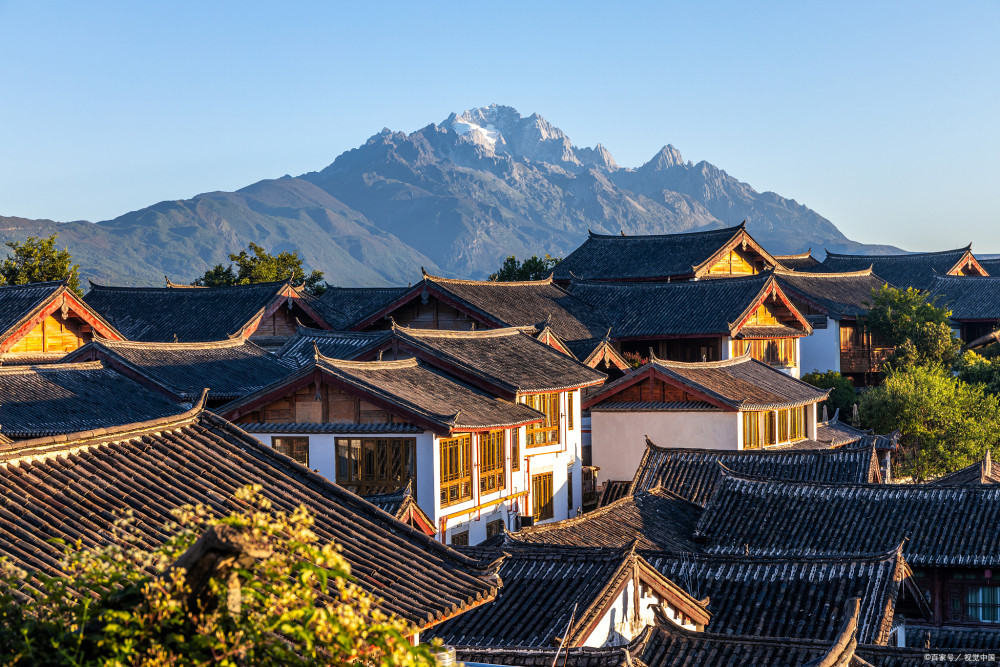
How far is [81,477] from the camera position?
972 cm

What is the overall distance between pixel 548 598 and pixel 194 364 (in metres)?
20.5

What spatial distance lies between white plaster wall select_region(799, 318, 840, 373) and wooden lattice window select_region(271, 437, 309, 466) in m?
32.3

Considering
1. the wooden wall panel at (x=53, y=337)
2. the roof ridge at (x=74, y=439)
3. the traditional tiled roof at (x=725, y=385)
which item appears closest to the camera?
the roof ridge at (x=74, y=439)

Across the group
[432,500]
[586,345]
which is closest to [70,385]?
[432,500]

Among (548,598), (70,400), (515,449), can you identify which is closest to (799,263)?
(515,449)

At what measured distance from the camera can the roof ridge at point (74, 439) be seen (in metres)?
9.48

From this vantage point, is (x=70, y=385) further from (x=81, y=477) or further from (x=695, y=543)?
(x=81, y=477)

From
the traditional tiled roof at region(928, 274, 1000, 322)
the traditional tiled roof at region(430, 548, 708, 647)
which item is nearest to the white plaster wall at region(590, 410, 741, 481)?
the traditional tiled roof at region(430, 548, 708, 647)

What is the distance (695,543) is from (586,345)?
15876 mm

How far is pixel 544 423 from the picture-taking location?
3084 cm

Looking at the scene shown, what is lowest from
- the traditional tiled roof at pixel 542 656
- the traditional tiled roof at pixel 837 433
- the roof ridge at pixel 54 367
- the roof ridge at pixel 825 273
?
the traditional tiled roof at pixel 837 433

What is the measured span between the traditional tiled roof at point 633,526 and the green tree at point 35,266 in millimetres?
31987

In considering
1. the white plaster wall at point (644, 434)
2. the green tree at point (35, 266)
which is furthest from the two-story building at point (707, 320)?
the green tree at point (35, 266)

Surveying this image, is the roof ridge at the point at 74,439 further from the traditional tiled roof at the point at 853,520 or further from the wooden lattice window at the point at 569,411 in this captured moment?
the wooden lattice window at the point at 569,411
